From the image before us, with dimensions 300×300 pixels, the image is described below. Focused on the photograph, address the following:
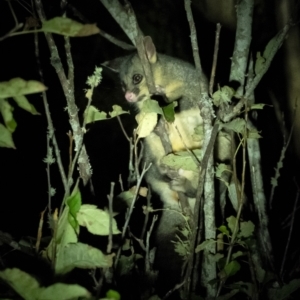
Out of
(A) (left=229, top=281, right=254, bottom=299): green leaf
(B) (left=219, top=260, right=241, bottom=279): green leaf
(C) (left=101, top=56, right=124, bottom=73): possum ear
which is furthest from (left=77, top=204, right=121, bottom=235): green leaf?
(C) (left=101, top=56, right=124, bottom=73): possum ear

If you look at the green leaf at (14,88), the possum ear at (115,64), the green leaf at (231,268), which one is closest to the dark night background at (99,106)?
the possum ear at (115,64)

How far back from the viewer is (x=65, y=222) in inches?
61.0

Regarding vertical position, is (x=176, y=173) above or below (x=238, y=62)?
below

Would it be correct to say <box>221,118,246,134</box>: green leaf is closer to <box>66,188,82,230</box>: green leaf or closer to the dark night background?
<box>66,188,82,230</box>: green leaf

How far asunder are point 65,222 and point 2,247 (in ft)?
2.51

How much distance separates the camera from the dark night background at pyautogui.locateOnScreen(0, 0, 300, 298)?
12.4 ft

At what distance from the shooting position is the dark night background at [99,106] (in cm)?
377

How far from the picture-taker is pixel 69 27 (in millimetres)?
1258

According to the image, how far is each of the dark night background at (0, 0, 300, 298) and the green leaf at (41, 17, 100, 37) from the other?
1.98m

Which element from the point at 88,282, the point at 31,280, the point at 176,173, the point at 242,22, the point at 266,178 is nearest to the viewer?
the point at 31,280

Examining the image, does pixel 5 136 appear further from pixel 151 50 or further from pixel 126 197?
pixel 151 50

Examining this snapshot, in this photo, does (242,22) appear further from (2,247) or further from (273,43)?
(2,247)

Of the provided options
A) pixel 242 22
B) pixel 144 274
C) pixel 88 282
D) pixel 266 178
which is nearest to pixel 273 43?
pixel 242 22

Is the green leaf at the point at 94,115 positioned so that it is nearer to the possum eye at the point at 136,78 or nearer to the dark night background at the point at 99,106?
the dark night background at the point at 99,106
